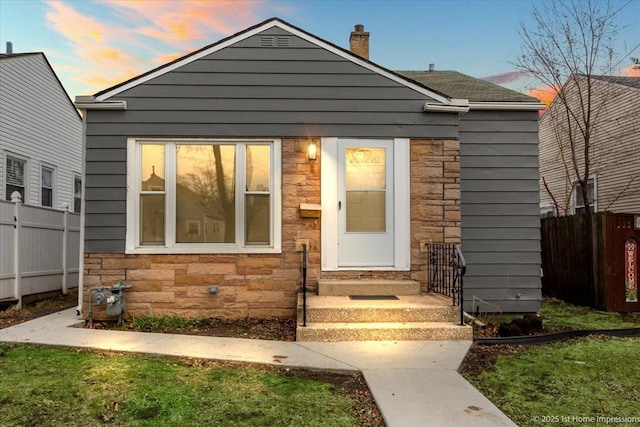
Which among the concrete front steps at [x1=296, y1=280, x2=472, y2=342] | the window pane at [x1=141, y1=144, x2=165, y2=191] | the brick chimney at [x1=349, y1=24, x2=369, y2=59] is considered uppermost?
the brick chimney at [x1=349, y1=24, x2=369, y2=59]

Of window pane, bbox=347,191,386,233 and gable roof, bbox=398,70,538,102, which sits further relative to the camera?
gable roof, bbox=398,70,538,102

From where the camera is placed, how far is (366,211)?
6.37m

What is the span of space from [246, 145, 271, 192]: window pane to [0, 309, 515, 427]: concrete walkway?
7.48ft

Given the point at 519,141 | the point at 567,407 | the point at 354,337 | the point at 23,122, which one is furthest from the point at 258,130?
the point at 23,122

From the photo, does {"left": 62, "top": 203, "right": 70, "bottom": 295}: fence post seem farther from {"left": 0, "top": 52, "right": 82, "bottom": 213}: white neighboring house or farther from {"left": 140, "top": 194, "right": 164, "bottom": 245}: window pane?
{"left": 140, "top": 194, "right": 164, "bottom": 245}: window pane

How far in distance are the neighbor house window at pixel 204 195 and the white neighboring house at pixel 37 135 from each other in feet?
21.7

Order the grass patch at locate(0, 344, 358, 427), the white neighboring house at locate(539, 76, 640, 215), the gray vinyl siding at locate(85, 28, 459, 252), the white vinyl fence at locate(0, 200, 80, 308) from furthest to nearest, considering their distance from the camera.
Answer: the white neighboring house at locate(539, 76, 640, 215), the white vinyl fence at locate(0, 200, 80, 308), the gray vinyl siding at locate(85, 28, 459, 252), the grass patch at locate(0, 344, 358, 427)

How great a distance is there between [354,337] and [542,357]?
6.44 ft

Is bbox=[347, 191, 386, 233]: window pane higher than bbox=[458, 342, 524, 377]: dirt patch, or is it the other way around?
bbox=[347, 191, 386, 233]: window pane

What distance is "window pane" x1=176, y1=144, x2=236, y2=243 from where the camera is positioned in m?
6.24

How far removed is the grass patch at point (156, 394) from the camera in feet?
9.61

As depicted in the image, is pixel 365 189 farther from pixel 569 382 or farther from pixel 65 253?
pixel 65 253

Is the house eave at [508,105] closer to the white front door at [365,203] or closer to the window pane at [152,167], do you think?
the white front door at [365,203]

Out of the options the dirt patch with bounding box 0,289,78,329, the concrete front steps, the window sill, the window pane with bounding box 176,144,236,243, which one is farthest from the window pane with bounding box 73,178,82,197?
the concrete front steps
